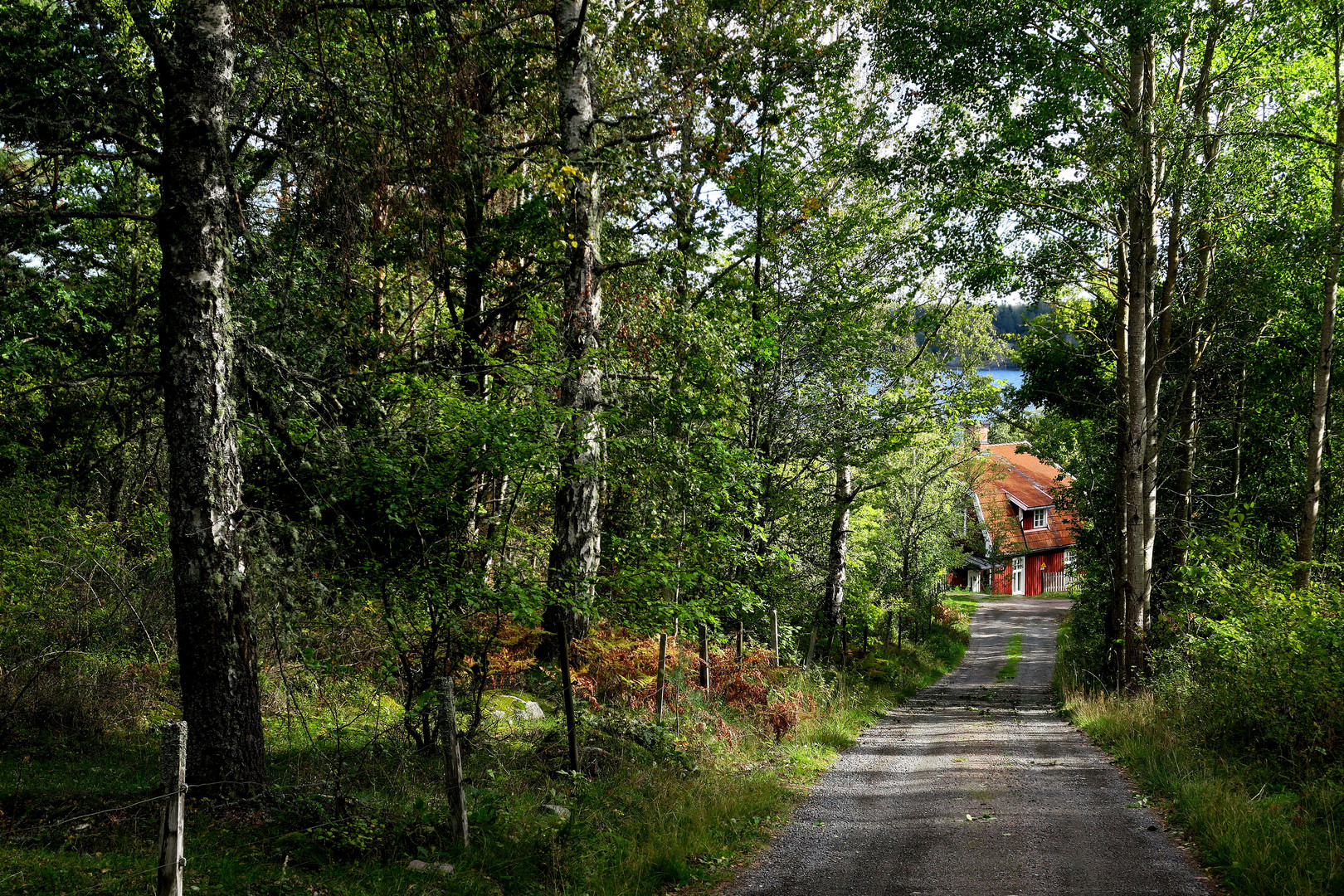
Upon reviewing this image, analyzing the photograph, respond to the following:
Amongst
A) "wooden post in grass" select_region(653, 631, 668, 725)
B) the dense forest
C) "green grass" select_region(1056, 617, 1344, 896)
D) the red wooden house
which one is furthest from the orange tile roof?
"wooden post in grass" select_region(653, 631, 668, 725)

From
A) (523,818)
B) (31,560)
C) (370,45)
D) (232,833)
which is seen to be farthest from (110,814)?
(370,45)

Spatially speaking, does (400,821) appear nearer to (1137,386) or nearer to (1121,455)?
(1137,386)

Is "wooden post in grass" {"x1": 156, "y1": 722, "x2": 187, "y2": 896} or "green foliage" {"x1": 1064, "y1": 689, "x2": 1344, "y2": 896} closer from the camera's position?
"wooden post in grass" {"x1": 156, "y1": 722, "x2": 187, "y2": 896}

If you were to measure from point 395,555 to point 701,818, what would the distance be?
382cm

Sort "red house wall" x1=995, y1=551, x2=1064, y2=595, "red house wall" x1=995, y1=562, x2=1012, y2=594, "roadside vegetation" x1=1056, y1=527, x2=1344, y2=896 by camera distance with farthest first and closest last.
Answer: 1. "red house wall" x1=995, y1=551, x2=1064, y2=595
2. "red house wall" x1=995, y1=562, x2=1012, y2=594
3. "roadside vegetation" x1=1056, y1=527, x2=1344, y2=896

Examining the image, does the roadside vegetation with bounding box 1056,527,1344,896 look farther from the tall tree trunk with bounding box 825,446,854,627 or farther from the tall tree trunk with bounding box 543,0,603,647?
the tall tree trunk with bounding box 825,446,854,627

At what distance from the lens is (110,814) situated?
6.12 meters

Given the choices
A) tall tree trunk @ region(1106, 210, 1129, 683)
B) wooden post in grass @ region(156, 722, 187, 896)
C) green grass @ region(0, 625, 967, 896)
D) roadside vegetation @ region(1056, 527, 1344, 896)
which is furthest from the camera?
tall tree trunk @ region(1106, 210, 1129, 683)

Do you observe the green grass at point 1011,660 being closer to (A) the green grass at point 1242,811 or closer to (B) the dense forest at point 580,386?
(B) the dense forest at point 580,386

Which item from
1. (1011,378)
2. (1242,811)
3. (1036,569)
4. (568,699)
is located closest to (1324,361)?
(1011,378)

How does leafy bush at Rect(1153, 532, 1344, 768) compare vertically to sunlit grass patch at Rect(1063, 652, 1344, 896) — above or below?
above

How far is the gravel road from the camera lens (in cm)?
659

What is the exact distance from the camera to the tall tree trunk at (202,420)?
630 centimetres

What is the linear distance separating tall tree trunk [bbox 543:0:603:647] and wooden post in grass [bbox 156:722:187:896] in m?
6.20
